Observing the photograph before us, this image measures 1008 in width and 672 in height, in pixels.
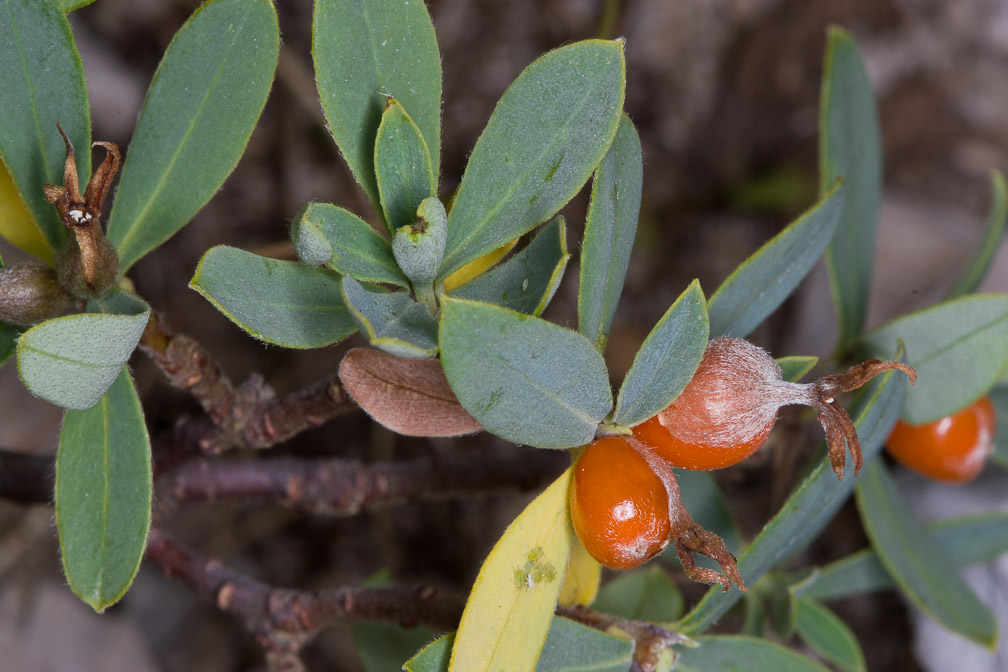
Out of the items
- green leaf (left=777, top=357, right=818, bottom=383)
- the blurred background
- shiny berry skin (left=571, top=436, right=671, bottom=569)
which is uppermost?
green leaf (left=777, top=357, right=818, bottom=383)

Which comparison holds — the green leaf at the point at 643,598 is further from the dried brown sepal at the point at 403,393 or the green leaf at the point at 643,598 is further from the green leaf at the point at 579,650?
the dried brown sepal at the point at 403,393

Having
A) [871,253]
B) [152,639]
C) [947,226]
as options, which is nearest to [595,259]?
[871,253]

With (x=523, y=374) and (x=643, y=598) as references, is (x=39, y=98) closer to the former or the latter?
(x=523, y=374)

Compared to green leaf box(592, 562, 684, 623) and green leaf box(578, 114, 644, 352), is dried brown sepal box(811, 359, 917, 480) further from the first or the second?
green leaf box(592, 562, 684, 623)

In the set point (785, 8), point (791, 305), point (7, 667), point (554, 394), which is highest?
point (554, 394)

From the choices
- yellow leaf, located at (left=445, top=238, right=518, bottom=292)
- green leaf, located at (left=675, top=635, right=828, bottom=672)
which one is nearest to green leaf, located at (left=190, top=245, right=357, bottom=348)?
yellow leaf, located at (left=445, top=238, right=518, bottom=292)

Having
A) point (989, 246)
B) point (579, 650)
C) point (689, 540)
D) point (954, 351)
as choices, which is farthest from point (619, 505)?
point (989, 246)

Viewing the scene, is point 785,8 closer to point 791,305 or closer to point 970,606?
point 791,305
